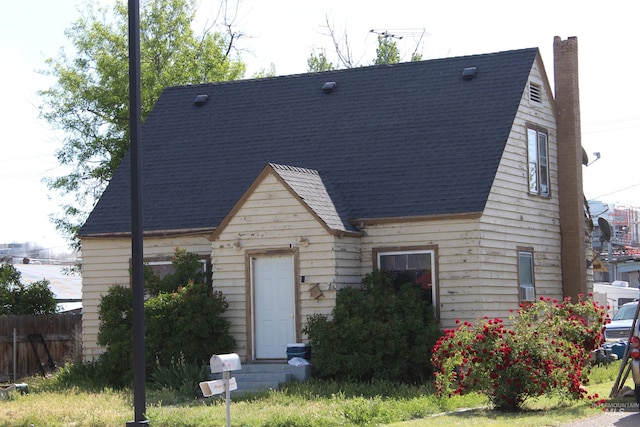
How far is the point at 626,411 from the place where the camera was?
1445 centimetres

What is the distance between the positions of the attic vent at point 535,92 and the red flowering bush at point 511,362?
8.45 m

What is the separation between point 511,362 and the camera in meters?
14.7

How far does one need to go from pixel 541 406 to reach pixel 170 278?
9155mm

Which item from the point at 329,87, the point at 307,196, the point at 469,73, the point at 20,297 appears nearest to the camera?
the point at 307,196

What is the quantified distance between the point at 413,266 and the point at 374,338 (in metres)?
2.41

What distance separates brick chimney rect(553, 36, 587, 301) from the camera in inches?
931

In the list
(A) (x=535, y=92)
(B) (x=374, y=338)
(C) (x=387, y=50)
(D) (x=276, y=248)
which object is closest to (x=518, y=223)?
(A) (x=535, y=92)

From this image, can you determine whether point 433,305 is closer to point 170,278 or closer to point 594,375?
point 594,375

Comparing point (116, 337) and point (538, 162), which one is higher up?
point (538, 162)

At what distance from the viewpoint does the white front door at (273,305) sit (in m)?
20.5

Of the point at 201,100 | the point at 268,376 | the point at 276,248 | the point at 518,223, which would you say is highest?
the point at 201,100

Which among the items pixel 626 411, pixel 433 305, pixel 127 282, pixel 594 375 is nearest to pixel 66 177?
pixel 127 282

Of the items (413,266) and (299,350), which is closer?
(299,350)

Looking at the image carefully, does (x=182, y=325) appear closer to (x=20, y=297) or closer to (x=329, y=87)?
(x=329, y=87)
